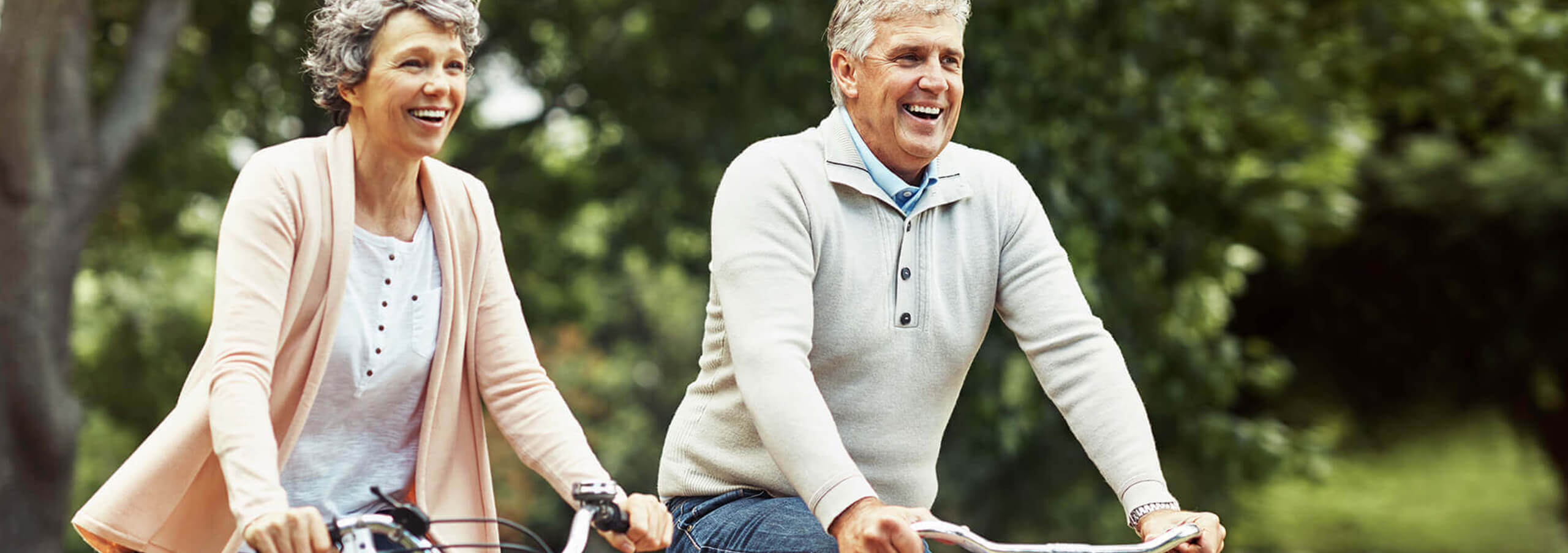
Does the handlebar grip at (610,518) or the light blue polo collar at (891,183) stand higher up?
the light blue polo collar at (891,183)

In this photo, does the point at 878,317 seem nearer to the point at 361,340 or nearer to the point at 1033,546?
the point at 1033,546

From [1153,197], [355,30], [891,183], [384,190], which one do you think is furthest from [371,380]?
[1153,197]

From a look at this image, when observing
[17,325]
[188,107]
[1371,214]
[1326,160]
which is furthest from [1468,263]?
[17,325]

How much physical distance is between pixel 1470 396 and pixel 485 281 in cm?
1316

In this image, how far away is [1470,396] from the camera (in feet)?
46.3

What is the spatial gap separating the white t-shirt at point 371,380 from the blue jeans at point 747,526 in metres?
0.47

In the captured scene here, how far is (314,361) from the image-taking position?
243 centimetres

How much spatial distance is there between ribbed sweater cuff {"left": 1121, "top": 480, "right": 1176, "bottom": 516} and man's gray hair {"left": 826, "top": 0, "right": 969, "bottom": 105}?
0.78 metres

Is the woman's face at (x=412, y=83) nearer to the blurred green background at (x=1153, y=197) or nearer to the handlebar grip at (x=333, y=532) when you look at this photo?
the handlebar grip at (x=333, y=532)

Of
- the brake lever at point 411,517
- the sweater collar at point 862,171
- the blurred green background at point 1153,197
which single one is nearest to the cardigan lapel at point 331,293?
the brake lever at point 411,517

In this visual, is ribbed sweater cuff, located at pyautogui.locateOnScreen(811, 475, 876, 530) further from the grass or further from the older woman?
the grass

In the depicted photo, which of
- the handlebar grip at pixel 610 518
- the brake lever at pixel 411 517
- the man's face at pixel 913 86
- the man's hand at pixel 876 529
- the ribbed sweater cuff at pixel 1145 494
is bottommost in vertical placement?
the brake lever at pixel 411 517

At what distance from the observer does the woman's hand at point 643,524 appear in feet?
7.71

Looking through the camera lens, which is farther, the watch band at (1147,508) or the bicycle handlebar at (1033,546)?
the watch band at (1147,508)
